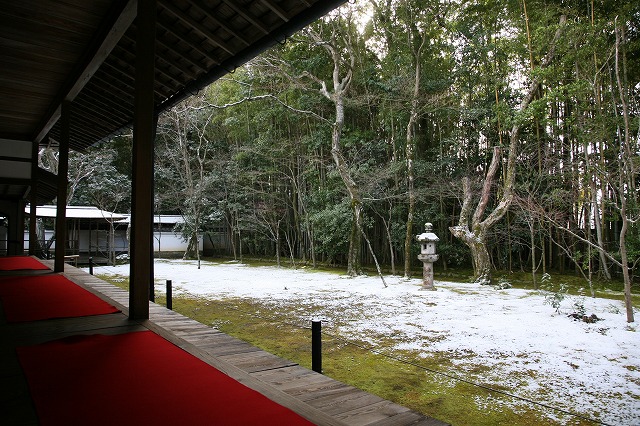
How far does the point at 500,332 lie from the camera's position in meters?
5.20

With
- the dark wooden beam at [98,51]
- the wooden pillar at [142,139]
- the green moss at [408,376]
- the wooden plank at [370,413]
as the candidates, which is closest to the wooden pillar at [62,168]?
the dark wooden beam at [98,51]

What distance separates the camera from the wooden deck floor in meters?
1.44

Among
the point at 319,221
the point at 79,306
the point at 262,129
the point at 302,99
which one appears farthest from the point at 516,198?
the point at 262,129

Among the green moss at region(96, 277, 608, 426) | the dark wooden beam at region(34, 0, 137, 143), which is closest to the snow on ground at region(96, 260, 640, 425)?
the green moss at region(96, 277, 608, 426)

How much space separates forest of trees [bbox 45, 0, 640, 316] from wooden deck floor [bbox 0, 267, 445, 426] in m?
6.06

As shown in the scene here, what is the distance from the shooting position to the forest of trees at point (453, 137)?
771cm

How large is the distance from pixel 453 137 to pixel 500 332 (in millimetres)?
7555

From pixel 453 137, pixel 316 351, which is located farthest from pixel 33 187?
pixel 453 137

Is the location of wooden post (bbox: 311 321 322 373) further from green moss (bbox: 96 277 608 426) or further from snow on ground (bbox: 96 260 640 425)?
green moss (bbox: 96 277 608 426)

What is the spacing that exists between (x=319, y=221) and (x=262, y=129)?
229 inches

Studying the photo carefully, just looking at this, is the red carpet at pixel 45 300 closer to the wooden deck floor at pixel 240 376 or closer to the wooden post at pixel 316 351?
the wooden deck floor at pixel 240 376

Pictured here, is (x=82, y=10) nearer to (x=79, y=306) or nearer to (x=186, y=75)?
(x=186, y=75)

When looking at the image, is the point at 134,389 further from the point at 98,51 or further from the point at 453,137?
the point at 453,137

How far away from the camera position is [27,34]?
3.16m
